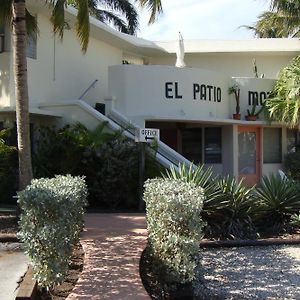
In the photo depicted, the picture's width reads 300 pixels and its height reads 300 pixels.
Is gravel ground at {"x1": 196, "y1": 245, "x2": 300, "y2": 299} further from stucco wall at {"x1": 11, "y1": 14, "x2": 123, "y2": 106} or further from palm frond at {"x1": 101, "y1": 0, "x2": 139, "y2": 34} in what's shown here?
palm frond at {"x1": 101, "y1": 0, "x2": 139, "y2": 34}

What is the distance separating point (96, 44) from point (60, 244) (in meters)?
14.9

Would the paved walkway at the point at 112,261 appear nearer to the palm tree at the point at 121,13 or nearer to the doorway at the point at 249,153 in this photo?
the doorway at the point at 249,153

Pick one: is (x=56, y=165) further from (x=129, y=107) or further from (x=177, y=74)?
(x=177, y=74)

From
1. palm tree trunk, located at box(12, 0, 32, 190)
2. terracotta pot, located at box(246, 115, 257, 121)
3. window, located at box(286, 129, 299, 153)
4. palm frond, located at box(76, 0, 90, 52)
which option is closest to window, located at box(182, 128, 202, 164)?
terracotta pot, located at box(246, 115, 257, 121)

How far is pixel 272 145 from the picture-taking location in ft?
64.8

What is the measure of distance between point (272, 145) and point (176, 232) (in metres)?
13.9

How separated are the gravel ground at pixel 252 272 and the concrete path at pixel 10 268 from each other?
2519mm

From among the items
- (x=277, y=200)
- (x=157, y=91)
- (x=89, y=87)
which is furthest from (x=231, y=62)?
(x=277, y=200)

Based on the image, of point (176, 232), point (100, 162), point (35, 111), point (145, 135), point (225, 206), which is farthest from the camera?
point (35, 111)

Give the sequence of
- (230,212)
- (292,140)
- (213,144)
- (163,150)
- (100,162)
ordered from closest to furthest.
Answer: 1. (230,212)
2. (100,162)
3. (163,150)
4. (213,144)
5. (292,140)

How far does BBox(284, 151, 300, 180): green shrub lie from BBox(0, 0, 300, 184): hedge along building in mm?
458

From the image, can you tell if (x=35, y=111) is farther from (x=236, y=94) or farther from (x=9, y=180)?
(x=236, y=94)

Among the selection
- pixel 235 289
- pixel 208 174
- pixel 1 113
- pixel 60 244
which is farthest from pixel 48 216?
pixel 1 113

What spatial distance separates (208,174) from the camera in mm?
10797
